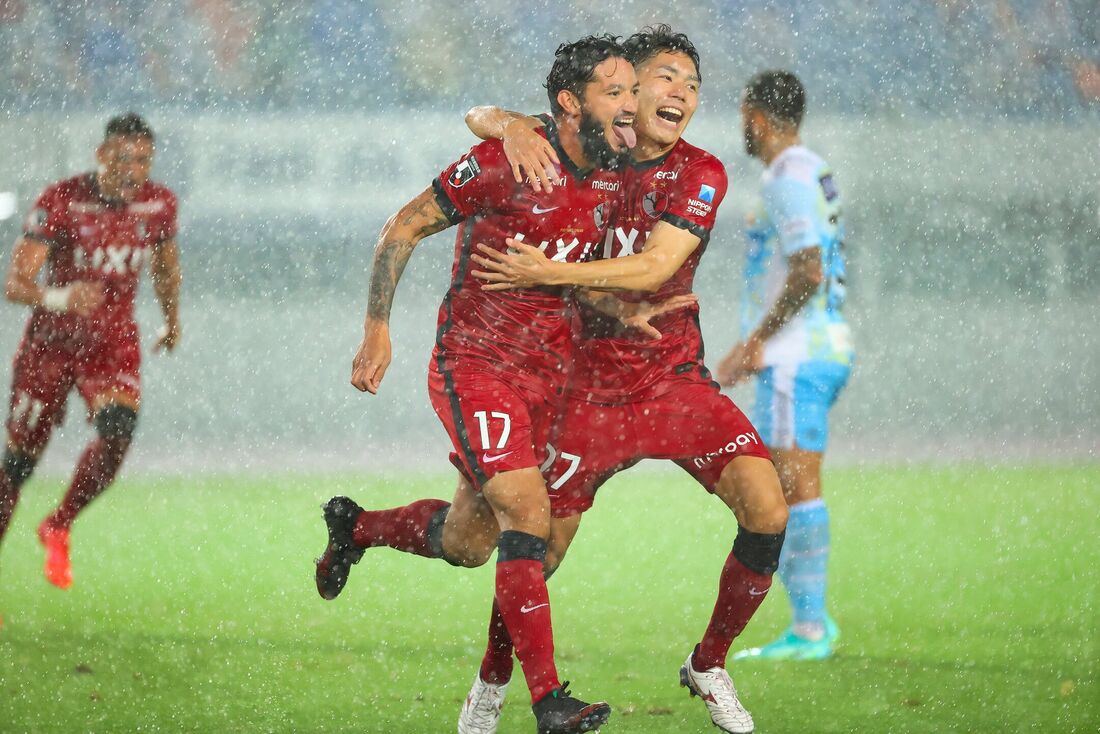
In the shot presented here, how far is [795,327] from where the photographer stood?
14.6 feet

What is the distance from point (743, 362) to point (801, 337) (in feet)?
0.63

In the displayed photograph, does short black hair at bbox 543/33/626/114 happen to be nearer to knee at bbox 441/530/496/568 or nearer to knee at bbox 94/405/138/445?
knee at bbox 441/530/496/568

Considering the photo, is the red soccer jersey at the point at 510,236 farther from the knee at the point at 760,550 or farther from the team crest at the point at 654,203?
the knee at the point at 760,550

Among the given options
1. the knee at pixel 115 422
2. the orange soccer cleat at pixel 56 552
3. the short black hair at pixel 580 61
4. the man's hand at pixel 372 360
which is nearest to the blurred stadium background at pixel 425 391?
the orange soccer cleat at pixel 56 552

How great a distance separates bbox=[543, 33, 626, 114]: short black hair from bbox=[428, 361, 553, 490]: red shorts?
2.31ft

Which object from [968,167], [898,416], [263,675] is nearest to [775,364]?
[263,675]

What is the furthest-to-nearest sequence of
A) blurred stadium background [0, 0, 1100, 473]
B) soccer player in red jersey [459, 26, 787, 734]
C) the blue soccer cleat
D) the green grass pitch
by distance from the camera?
blurred stadium background [0, 0, 1100, 473] → the blue soccer cleat → the green grass pitch → soccer player in red jersey [459, 26, 787, 734]

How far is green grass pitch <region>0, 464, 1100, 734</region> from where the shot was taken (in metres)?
4.02

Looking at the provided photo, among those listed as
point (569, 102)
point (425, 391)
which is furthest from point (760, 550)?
point (425, 391)

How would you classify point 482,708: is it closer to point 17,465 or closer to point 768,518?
point 768,518

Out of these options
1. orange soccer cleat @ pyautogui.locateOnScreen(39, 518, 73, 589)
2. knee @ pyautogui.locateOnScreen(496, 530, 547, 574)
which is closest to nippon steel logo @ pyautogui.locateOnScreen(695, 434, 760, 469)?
knee @ pyautogui.locateOnScreen(496, 530, 547, 574)

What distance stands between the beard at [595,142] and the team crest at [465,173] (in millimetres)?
276

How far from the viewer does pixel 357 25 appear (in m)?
14.3

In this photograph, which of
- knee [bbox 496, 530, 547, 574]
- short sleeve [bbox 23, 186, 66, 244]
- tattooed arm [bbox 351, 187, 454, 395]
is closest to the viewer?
knee [bbox 496, 530, 547, 574]
